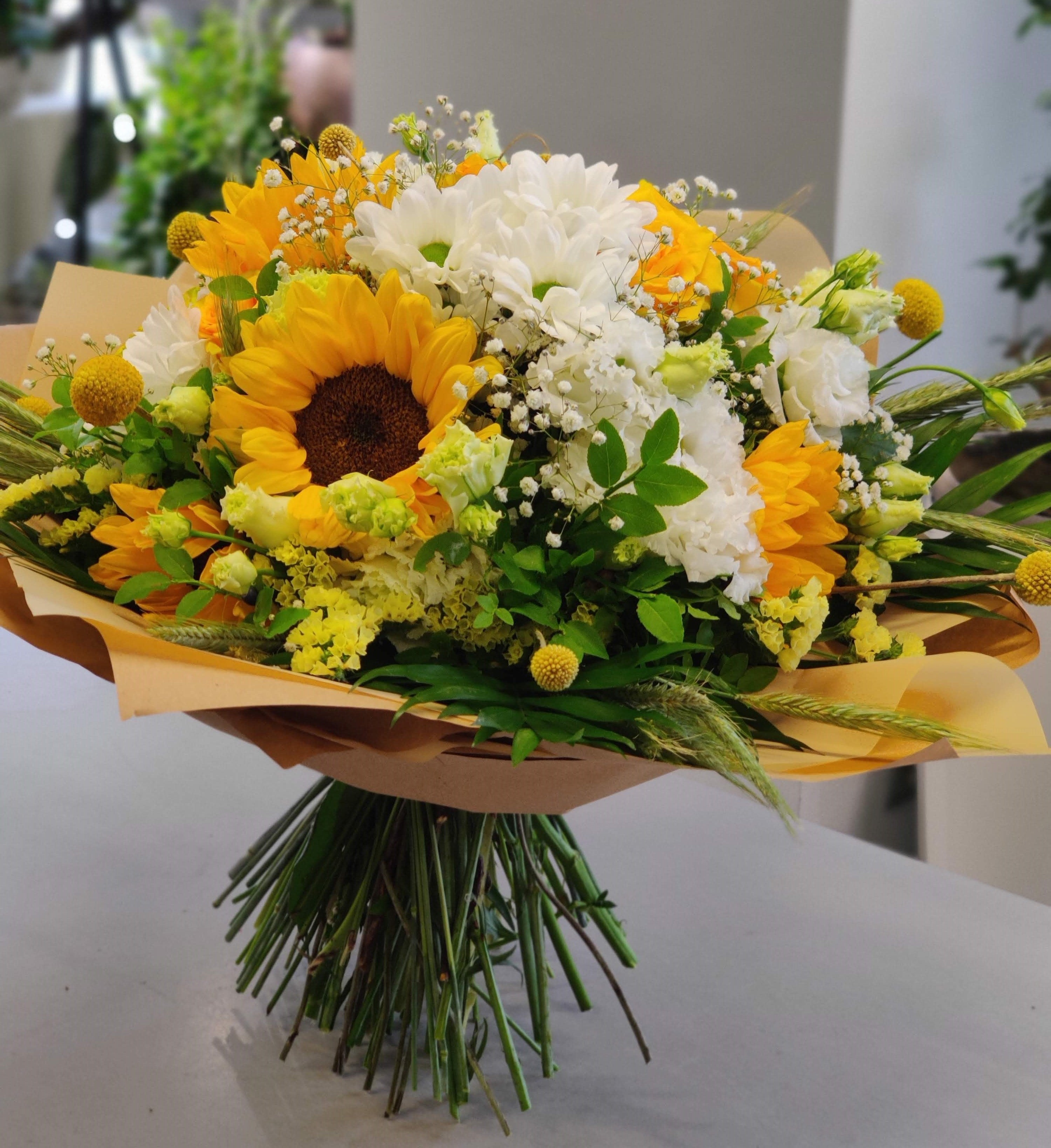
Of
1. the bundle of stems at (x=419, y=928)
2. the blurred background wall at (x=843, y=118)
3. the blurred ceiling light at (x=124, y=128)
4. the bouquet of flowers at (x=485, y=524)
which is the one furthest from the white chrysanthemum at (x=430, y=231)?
the blurred ceiling light at (x=124, y=128)

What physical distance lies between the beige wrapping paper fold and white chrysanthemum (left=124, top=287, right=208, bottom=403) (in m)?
0.13

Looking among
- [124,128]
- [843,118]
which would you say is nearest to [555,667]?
[843,118]

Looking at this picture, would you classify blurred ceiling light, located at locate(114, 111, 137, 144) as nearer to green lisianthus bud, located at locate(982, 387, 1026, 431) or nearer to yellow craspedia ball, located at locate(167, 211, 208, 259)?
yellow craspedia ball, located at locate(167, 211, 208, 259)

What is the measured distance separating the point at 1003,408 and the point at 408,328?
35 cm

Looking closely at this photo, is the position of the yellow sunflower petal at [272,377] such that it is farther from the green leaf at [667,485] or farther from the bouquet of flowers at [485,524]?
the green leaf at [667,485]

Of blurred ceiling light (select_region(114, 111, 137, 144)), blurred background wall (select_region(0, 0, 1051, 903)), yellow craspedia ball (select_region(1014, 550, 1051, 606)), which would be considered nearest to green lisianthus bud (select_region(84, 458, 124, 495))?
yellow craspedia ball (select_region(1014, 550, 1051, 606))

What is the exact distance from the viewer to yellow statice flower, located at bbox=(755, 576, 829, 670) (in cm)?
60

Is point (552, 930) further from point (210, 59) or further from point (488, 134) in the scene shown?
point (210, 59)

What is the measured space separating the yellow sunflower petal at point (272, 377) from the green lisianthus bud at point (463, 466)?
9cm

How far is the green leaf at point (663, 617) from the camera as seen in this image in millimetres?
546

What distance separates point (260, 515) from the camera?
0.57 meters

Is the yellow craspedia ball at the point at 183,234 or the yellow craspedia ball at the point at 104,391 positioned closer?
the yellow craspedia ball at the point at 104,391

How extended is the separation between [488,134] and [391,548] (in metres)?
0.30

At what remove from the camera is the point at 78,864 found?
922mm
